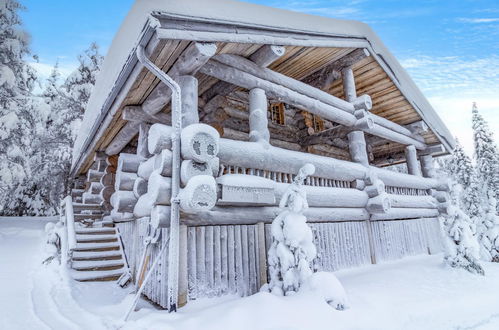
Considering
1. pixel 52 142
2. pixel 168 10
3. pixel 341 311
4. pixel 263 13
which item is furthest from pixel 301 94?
pixel 52 142

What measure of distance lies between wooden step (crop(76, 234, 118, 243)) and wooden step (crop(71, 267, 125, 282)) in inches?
47.0

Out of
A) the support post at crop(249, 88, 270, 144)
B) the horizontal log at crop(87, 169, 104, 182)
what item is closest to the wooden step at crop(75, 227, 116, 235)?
the horizontal log at crop(87, 169, 104, 182)

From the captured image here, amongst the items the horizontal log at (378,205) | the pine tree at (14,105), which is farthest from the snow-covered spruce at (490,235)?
the pine tree at (14,105)

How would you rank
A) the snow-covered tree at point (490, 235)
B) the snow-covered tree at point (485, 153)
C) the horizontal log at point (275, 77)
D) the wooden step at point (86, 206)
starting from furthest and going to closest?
the snow-covered tree at point (485, 153), the snow-covered tree at point (490, 235), the wooden step at point (86, 206), the horizontal log at point (275, 77)

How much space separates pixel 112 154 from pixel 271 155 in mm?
6603

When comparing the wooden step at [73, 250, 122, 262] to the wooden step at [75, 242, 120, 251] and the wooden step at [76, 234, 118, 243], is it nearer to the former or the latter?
the wooden step at [75, 242, 120, 251]

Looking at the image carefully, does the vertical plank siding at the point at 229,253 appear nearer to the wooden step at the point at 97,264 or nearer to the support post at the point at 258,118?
the wooden step at the point at 97,264

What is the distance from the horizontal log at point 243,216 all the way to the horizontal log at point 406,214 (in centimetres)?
212

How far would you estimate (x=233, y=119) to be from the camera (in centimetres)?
946

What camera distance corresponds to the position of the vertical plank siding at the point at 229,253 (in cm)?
475

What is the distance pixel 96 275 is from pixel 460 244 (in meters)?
8.69

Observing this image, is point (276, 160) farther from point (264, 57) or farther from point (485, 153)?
point (485, 153)

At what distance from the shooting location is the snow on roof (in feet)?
15.6

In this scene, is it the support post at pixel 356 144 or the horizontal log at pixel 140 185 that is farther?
the support post at pixel 356 144
